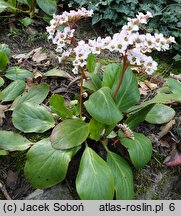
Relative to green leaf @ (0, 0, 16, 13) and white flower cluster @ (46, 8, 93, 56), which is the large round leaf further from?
green leaf @ (0, 0, 16, 13)

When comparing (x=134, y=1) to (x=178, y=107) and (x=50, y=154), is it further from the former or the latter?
(x=50, y=154)

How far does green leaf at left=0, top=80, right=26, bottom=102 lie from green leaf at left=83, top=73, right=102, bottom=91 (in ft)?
1.57

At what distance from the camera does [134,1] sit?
11.5ft

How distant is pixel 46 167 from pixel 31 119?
0.40 m

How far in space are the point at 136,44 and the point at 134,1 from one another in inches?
66.8

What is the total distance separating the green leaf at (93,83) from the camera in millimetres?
2537

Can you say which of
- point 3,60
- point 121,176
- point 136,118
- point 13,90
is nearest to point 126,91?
point 136,118

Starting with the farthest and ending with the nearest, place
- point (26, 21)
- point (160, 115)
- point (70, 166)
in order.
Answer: point (26, 21), point (160, 115), point (70, 166)

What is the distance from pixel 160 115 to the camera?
8.41ft

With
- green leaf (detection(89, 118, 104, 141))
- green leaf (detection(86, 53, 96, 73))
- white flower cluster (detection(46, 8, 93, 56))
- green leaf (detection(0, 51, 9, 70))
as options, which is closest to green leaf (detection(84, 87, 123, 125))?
green leaf (detection(89, 118, 104, 141))

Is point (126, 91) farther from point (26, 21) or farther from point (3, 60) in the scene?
point (26, 21)

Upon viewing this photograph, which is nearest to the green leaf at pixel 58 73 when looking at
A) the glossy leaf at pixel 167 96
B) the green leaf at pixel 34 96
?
the green leaf at pixel 34 96

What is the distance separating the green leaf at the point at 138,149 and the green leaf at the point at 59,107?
1.20 ft

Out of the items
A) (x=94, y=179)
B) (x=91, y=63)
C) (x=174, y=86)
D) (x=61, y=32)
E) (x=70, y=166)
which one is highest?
(x=61, y=32)
